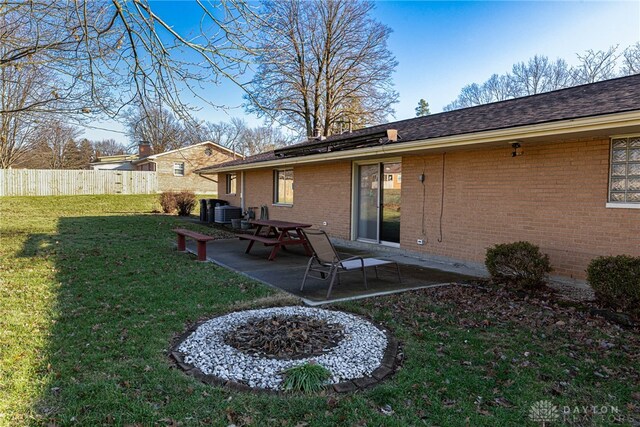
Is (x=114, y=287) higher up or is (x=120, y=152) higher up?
(x=120, y=152)

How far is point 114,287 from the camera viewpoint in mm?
6125

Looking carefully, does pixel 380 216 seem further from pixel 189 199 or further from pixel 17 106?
pixel 189 199

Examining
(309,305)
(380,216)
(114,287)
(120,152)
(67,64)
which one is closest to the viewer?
(309,305)

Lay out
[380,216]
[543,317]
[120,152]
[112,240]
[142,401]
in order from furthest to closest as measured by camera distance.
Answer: [120,152] → [112,240] → [380,216] → [543,317] → [142,401]

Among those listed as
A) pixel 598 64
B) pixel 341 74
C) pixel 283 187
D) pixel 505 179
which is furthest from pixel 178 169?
→ pixel 598 64

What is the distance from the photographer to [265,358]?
3504 mm

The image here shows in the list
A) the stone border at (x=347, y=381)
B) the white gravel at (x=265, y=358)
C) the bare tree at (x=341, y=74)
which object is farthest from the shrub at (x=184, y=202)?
the stone border at (x=347, y=381)

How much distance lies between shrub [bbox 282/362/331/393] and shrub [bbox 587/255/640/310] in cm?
399

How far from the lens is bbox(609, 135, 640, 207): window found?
234 inches

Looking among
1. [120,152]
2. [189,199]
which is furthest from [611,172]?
[120,152]

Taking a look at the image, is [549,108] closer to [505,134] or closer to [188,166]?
[505,134]

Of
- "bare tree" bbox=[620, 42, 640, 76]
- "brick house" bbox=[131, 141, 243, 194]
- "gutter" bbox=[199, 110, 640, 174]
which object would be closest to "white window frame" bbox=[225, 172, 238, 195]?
"gutter" bbox=[199, 110, 640, 174]

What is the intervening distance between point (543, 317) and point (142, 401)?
452cm

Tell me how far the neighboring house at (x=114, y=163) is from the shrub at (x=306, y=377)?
45.8 meters
